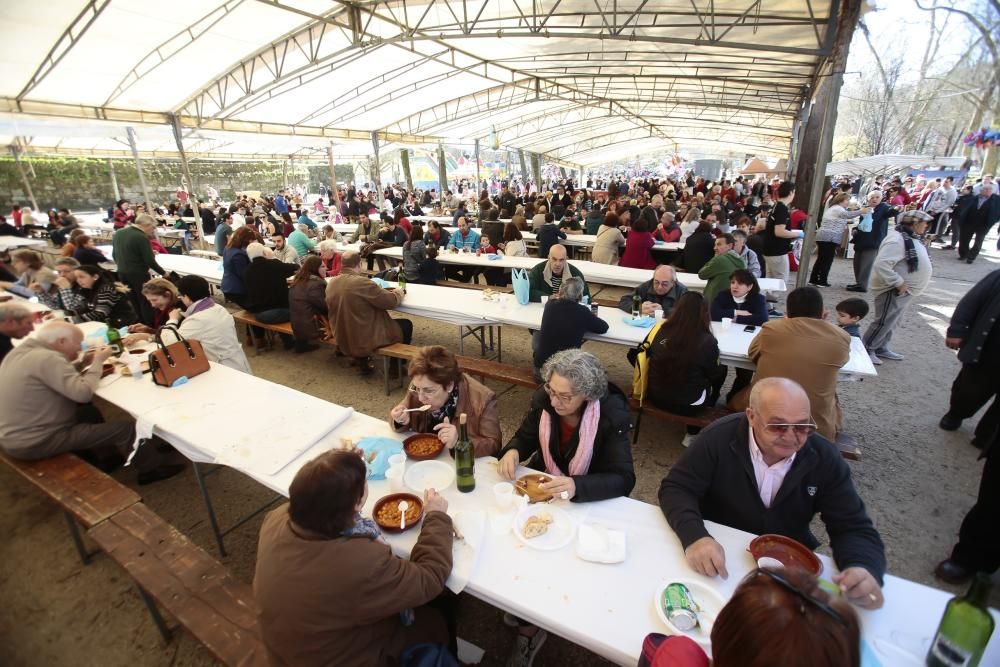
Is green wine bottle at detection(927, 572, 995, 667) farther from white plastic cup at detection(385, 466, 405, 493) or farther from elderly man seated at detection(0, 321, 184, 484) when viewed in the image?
elderly man seated at detection(0, 321, 184, 484)

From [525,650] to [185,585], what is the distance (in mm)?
1502

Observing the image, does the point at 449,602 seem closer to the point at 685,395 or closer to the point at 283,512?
the point at 283,512

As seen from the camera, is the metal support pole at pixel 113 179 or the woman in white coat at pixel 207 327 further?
the metal support pole at pixel 113 179

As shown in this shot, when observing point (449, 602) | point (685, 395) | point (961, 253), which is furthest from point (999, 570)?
point (961, 253)

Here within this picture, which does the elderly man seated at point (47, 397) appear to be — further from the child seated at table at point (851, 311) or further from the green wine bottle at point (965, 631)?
the child seated at table at point (851, 311)

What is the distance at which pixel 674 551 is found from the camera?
1.60 meters

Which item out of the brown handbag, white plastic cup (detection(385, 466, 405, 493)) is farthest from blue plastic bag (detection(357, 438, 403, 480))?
the brown handbag

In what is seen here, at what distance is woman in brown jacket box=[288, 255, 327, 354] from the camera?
4.82 meters

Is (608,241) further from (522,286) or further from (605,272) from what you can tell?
(522,286)

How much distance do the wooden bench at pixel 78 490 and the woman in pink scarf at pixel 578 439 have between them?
6.87ft

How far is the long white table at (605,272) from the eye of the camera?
560cm

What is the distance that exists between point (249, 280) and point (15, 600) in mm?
3481

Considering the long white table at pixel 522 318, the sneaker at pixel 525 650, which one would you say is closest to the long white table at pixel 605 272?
the long white table at pixel 522 318

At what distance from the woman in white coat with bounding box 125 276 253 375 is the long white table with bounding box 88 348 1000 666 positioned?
188cm
